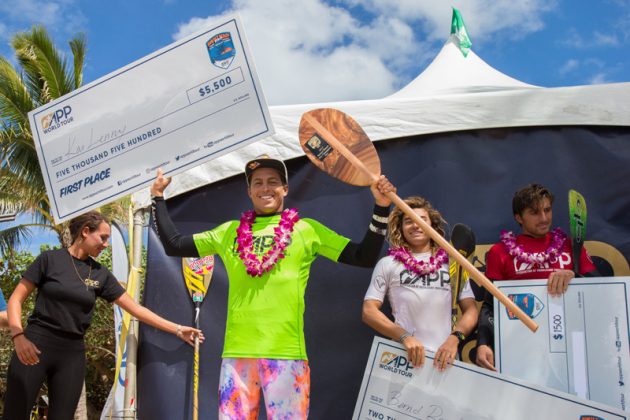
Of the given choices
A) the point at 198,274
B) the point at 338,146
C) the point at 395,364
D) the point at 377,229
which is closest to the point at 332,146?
the point at 338,146

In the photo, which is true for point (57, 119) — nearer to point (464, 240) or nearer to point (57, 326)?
point (57, 326)

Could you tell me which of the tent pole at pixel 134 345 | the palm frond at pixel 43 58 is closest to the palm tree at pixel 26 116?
the palm frond at pixel 43 58

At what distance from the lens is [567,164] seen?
3.32 meters

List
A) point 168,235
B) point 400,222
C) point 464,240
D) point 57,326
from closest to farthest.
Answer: point 168,235 < point 57,326 < point 400,222 < point 464,240

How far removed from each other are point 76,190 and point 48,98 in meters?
8.68

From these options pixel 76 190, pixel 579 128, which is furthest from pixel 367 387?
pixel 579 128

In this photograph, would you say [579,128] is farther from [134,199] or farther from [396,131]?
[134,199]

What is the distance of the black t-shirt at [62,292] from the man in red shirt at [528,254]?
192cm

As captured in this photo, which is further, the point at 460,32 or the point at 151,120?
the point at 460,32

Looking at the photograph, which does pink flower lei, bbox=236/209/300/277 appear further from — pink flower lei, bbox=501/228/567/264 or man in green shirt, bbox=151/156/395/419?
pink flower lei, bbox=501/228/567/264

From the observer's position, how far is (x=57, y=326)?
2859 millimetres

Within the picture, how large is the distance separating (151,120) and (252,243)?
0.86 m

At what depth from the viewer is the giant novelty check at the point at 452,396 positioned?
6.76 feet

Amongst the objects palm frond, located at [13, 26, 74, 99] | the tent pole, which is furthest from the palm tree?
the tent pole
